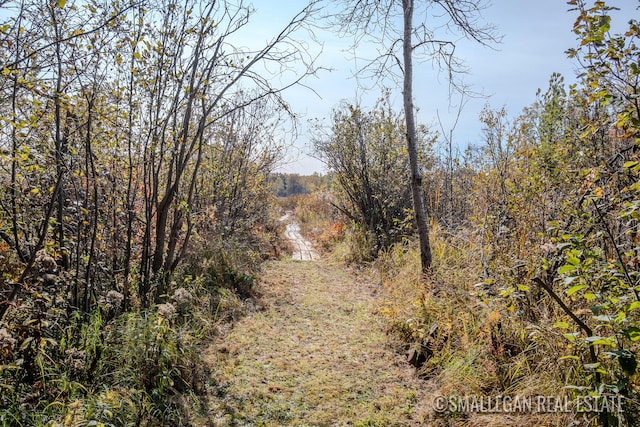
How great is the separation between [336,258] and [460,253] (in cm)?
371

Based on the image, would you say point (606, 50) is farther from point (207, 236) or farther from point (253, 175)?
point (253, 175)

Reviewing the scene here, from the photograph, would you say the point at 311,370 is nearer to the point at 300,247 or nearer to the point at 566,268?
the point at 566,268

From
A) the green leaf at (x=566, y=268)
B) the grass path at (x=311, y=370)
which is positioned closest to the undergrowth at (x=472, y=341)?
the grass path at (x=311, y=370)

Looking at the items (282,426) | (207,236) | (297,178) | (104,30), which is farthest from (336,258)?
(297,178)

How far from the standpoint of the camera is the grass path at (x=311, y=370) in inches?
120

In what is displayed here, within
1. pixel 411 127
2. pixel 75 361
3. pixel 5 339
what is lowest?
pixel 75 361

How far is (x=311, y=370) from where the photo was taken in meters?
3.76

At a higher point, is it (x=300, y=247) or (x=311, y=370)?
(x=300, y=247)

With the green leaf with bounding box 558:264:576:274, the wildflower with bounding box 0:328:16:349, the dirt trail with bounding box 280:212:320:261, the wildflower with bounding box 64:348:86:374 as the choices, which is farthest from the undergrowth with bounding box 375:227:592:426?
the dirt trail with bounding box 280:212:320:261

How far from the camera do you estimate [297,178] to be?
45062 mm

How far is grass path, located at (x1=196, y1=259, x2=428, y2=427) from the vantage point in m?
3.05

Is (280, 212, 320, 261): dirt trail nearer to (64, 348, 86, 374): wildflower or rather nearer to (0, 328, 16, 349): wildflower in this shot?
(64, 348, 86, 374): wildflower

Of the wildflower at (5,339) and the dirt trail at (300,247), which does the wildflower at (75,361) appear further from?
the dirt trail at (300,247)

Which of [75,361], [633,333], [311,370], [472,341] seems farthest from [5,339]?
[472,341]
